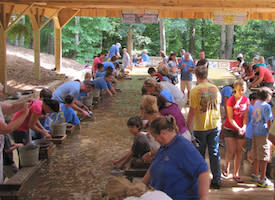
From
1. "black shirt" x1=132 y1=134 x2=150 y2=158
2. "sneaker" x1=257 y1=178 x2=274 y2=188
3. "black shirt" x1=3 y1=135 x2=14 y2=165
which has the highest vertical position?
"black shirt" x1=132 y1=134 x2=150 y2=158

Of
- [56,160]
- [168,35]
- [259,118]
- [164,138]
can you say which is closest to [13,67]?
[56,160]

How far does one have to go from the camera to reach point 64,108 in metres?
6.93

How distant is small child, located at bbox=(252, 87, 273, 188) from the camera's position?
17.8ft

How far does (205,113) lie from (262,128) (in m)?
1.27

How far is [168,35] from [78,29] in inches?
523

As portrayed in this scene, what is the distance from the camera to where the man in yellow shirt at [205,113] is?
478cm

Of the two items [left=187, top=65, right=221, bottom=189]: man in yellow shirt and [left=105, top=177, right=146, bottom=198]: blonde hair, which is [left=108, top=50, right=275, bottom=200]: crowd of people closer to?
[left=187, top=65, right=221, bottom=189]: man in yellow shirt

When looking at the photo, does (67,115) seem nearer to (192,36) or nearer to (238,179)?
(238,179)

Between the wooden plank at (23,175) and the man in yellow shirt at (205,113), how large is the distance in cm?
224

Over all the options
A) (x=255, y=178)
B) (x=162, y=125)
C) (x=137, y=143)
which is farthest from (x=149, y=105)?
(x=255, y=178)

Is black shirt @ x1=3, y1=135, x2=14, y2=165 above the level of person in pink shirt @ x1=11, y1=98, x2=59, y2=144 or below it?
below

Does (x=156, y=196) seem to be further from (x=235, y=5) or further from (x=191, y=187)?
(x=235, y=5)

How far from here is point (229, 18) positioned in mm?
13977

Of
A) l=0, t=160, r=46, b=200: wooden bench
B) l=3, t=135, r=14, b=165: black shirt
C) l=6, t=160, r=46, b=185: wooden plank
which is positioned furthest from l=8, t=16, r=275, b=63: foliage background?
l=0, t=160, r=46, b=200: wooden bench
